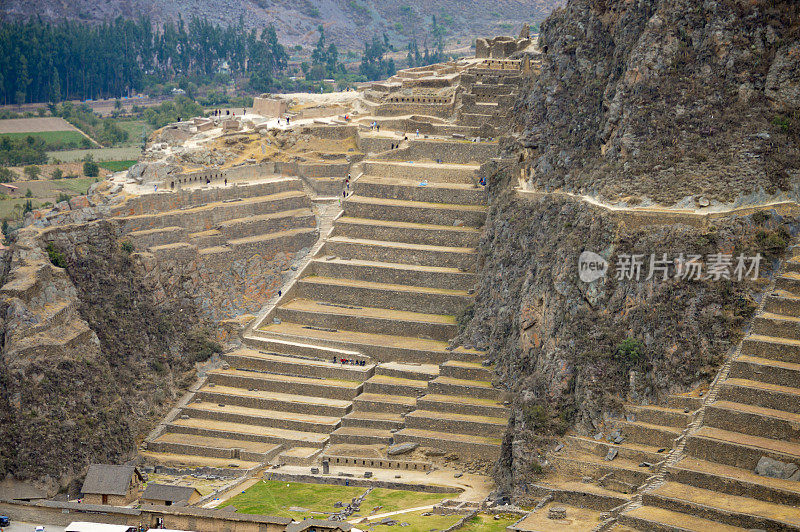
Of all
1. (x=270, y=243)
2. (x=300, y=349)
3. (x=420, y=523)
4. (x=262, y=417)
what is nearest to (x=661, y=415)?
(x=420, y=523)

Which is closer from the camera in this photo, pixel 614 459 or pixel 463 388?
pixel 614 459

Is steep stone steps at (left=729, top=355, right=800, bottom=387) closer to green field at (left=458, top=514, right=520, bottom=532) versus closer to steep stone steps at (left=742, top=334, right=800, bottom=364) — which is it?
steep stone steps at (left=742, top=334, right=800, bottom=364)

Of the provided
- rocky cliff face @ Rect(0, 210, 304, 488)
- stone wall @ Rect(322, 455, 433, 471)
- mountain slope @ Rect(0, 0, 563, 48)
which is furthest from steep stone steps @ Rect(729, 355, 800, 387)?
mountain slope @ Rect(0, 0, 563, 48)

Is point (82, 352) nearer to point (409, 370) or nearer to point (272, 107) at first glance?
point (409, 370)

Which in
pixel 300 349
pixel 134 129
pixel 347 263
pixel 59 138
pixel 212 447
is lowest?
pixel 212 447

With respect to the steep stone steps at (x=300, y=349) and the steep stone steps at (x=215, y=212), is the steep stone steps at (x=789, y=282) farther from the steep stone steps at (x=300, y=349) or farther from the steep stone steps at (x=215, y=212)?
the steep stone steps at (x=215, y=212)
